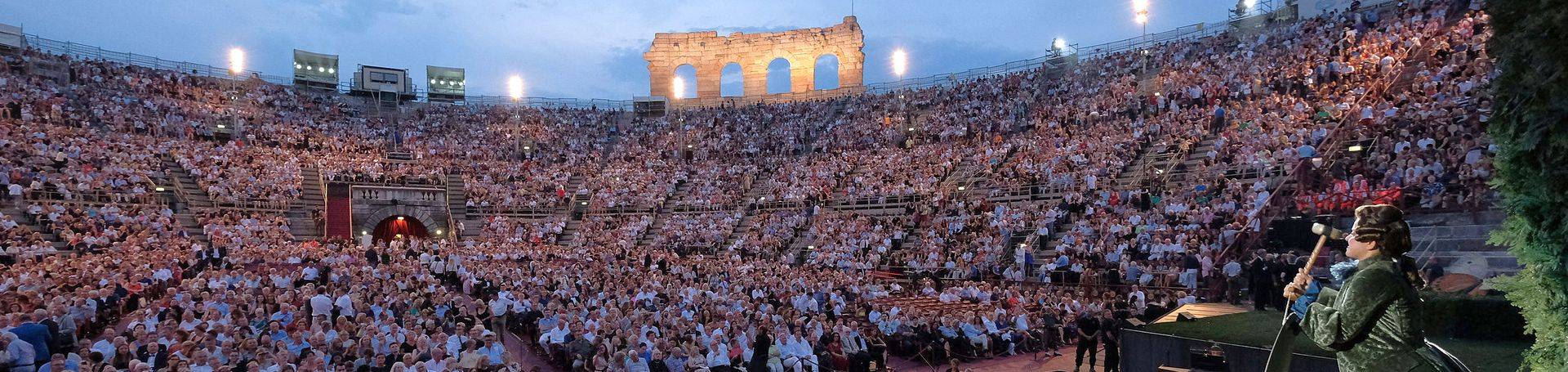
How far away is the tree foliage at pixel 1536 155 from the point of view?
3820mm

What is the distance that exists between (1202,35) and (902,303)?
22630 mm

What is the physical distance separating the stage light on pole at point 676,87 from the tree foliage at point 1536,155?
5631cm

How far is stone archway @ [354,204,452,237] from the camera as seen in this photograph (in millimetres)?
34750

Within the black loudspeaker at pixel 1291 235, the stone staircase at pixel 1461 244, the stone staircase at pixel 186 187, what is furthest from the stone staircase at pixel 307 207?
the stone staircase at pixel 1461 244

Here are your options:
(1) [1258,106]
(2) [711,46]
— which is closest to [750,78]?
(2) [711,46]

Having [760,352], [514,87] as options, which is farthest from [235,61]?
[760,352]

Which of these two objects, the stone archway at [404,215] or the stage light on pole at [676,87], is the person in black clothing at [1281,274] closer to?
the stone archway at [404,215]

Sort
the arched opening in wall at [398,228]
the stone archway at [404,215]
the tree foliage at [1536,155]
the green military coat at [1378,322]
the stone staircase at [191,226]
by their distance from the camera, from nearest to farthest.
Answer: the tree foliage at [1536,155], the green military coat at [1378,322], the stone staircase at [191,226], the stone archway at [404,215], the arched opening in wall at [398,228]

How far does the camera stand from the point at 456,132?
4722 centimetres

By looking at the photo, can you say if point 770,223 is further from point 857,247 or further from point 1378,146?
point 1378,146

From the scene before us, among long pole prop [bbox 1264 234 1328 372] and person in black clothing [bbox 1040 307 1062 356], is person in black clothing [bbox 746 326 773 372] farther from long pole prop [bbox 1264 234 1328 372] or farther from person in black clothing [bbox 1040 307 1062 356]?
long pole prop [bbox 1264 234 1328 372]

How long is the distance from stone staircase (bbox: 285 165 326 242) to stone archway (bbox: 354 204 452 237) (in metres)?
1.59

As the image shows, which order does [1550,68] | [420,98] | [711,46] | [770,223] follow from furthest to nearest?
[711,46] → [420,98] → [770,223] → [1550,68]

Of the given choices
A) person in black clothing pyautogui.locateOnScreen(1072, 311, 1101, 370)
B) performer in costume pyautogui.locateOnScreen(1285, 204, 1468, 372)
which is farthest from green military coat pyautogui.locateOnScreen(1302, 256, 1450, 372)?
person in black clothing pyautogui.locateOnScreen(1072, 311, 1101, 370)
